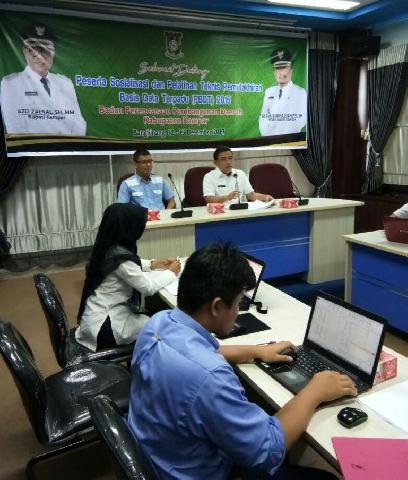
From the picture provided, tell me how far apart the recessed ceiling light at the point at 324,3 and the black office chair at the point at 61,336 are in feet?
12.9

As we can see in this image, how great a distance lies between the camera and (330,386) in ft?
3.66

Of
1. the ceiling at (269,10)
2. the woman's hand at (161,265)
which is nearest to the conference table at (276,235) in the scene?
the woman's hand at (161,265)

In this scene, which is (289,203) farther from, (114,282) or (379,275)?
(114,282)

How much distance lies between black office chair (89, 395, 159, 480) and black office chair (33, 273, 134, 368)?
940mm

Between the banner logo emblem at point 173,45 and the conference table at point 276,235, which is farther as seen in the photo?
the banner logo emblem at point 173,45

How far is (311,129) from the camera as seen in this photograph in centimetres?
554

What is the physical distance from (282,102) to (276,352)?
447cm

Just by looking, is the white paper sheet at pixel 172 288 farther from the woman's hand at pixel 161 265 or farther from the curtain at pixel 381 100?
the curtain at pixel 381 100

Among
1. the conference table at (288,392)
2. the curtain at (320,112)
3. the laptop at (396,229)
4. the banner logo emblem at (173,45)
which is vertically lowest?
the conference table at (288,392)

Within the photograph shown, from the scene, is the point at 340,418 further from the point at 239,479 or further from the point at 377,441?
the point at 239,479

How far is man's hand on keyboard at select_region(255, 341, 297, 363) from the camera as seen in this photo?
4.36 feet

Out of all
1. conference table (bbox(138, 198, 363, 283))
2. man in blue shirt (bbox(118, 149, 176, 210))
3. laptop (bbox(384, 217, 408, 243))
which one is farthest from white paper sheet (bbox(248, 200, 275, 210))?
laptop (bbox(384, 217, 408, 243))

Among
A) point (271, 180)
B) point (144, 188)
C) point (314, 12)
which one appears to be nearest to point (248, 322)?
point (144, 188)

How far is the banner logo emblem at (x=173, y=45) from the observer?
456cm
